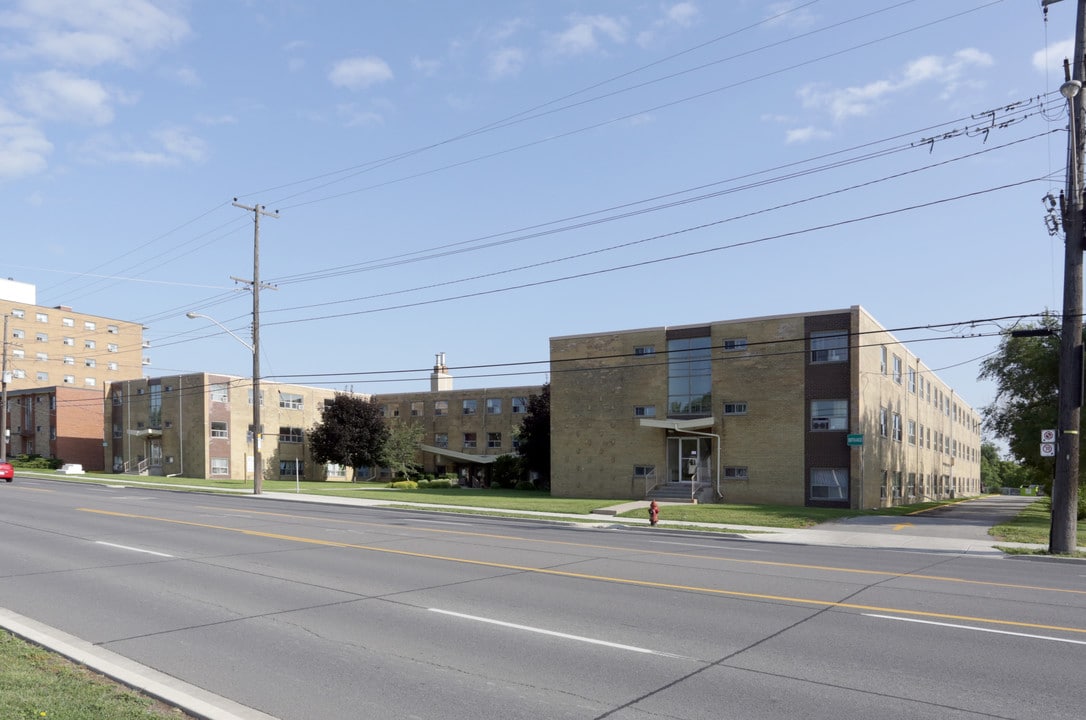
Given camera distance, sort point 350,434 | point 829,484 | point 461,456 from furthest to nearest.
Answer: point 461,456, point 350,434, point 829,484

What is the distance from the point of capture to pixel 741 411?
123ft

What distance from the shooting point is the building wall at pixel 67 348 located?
319 ft

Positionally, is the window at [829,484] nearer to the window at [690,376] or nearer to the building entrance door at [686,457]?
the building entrance door at [686,457]

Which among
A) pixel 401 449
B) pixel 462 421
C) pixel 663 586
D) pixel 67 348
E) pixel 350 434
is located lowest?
pixel 401 449

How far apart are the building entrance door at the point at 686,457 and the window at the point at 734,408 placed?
193 centimetres

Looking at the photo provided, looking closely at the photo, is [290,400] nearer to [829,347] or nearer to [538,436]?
[538,436]

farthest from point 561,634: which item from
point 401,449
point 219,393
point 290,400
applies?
point 290,400

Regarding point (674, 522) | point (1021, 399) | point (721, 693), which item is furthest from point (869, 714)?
point (1021, 399)

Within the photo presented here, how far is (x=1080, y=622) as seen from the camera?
945 centimetres

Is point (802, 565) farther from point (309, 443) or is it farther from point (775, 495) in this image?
point (309, 443)

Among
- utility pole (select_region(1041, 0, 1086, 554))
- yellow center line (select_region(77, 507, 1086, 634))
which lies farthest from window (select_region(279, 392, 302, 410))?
utility pole (select_region(1041, 0, 1086, 554))

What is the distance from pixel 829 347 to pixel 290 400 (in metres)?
48.9

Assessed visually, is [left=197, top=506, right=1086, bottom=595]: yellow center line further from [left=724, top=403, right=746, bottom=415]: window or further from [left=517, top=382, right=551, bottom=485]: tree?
[left=517, top=382, right=551, bottom=485]: tree

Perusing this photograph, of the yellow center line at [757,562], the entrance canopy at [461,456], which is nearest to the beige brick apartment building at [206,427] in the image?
the entrance canopy at [461,456]
